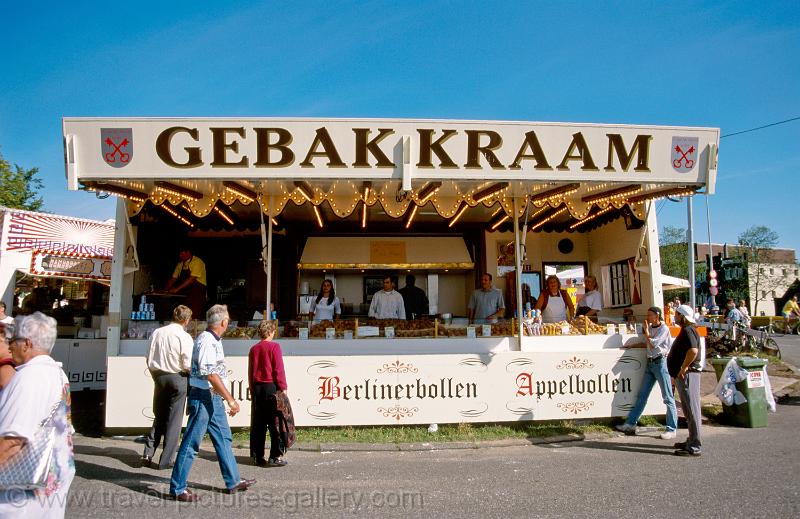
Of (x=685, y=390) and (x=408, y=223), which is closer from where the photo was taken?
(x=685, y=390)

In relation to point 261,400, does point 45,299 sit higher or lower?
higher

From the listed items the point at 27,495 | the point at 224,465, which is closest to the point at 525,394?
the point at 224,465

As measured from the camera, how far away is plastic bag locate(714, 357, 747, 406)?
7.60 meters

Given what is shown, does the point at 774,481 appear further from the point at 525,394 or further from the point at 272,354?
the point at 272,354

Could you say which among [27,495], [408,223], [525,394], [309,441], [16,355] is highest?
[408,223]

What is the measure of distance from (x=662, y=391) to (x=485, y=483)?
333 cm

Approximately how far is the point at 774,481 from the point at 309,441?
5.07 metres

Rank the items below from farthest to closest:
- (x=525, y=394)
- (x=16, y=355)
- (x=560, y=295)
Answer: (x=560, y=295) → (x=525, y=394) → (x=16, y=355)

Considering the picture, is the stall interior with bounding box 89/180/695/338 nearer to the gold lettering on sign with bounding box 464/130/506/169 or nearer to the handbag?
the gold lettering on sign with bounding box 464/130/506/169

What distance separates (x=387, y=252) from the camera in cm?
1112

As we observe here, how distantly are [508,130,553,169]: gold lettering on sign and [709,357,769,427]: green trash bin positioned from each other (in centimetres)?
428

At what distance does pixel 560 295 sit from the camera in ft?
30.1

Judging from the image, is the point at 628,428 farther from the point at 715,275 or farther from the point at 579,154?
the point at 715,275

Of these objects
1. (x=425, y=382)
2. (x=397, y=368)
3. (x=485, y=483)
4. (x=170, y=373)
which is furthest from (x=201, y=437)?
(x=425, y=382)
